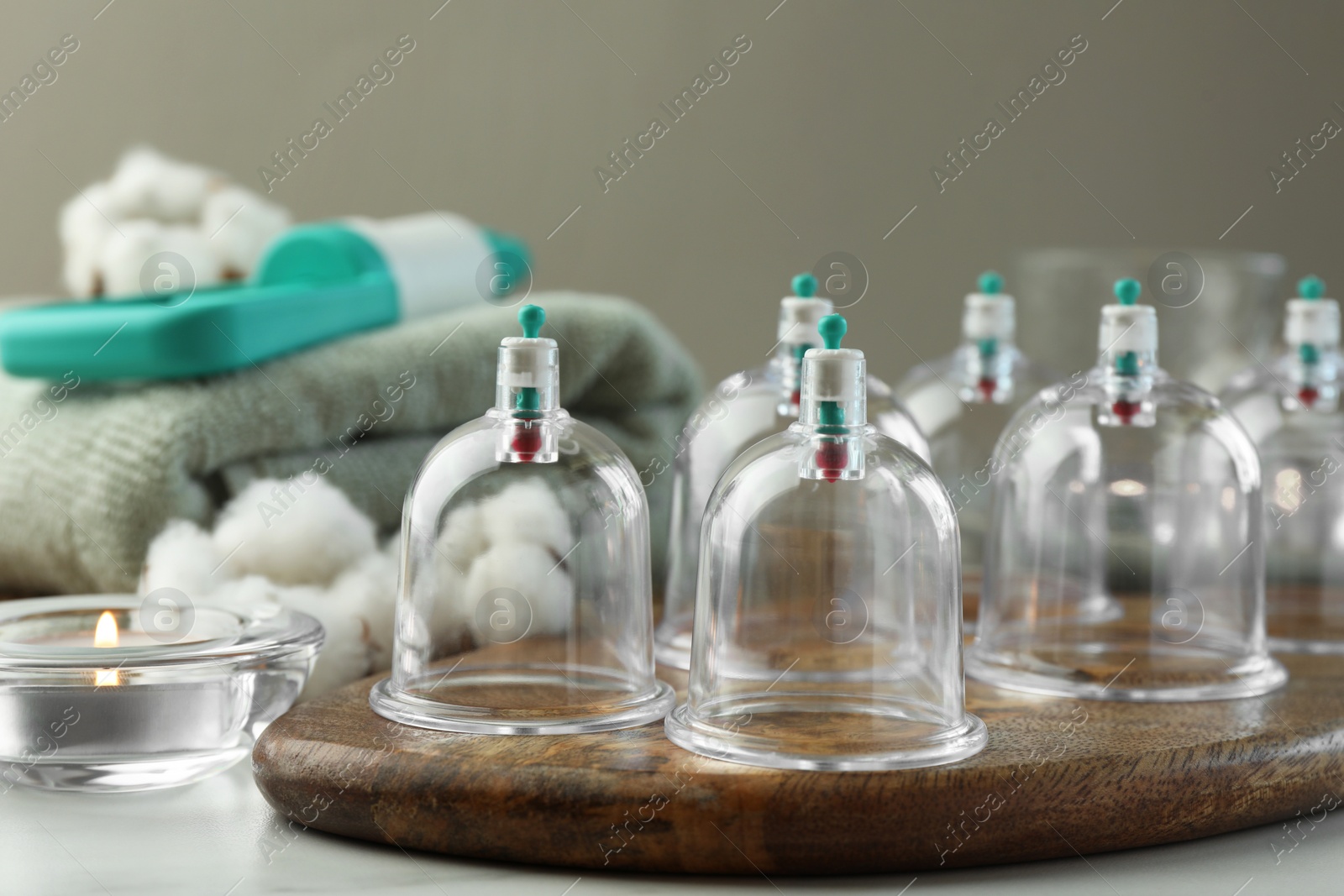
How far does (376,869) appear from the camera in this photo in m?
0.49

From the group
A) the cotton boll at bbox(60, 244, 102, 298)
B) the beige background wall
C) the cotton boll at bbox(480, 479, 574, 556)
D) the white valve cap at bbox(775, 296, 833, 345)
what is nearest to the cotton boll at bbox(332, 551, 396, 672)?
the cotton boll at bbox(480, 479, 574, 556)

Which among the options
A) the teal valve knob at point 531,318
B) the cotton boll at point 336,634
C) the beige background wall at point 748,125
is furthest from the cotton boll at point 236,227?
the teal valve knob at point 531,318

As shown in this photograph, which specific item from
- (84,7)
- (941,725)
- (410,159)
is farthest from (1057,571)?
(84,7)

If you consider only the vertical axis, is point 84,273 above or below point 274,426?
above

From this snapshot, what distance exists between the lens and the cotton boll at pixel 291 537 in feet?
2.32

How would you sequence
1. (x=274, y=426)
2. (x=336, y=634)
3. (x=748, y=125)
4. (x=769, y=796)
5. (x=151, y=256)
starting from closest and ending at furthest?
(x=769, y=796) < (x=336, y=634) < (x=274, y=426) < (x=151, y=256) < (x=748, y=125)

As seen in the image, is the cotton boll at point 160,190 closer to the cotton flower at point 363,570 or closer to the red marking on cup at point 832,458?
the cotton flower at point 363,570

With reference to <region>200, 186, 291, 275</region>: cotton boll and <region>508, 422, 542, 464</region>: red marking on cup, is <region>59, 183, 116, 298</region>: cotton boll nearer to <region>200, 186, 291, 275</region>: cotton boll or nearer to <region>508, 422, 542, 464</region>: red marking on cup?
<region>200, 186, 291, 275</region>: cotton boll

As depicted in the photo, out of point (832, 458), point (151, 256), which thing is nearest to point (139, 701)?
point (832, 458)

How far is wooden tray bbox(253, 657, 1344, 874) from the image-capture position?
0.48m

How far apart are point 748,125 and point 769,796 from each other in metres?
0.79

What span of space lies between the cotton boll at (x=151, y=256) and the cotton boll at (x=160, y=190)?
0.01 metres

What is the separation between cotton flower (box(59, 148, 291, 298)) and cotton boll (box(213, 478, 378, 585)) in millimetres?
364

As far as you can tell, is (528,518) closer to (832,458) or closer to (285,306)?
(832,458)
